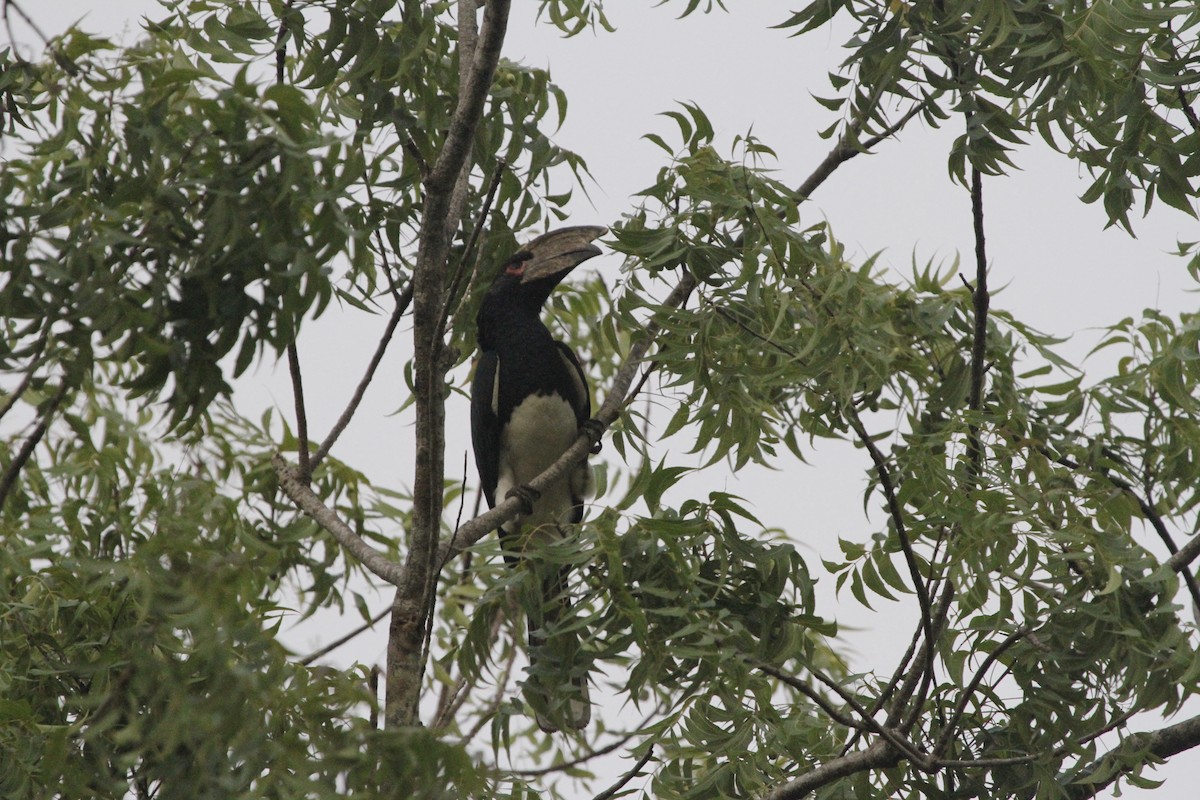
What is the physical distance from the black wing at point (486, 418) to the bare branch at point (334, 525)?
1365 millimetres

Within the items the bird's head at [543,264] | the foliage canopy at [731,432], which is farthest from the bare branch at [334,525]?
the bird's head at [543,264]

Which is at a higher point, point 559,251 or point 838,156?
point 559,251

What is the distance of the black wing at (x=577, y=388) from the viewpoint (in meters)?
4.75

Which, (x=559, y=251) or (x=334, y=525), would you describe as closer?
(x=334, y=525)

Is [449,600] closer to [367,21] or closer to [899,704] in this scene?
[899,704]

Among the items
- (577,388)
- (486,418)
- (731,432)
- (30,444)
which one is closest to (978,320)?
(731,432)

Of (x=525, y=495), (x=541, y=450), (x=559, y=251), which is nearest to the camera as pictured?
(x=525, y=495)

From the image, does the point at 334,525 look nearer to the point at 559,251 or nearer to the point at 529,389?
the point at 529,389

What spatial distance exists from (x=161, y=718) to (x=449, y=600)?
2.57 meters

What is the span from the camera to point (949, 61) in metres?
2.59

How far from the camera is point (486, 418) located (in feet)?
15.8

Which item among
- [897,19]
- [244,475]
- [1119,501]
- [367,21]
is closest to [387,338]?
[367,21]

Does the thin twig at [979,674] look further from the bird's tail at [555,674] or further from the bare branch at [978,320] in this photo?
the bird's tail at [555,674]

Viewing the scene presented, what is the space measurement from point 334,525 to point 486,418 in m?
1.71
